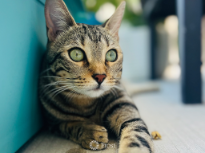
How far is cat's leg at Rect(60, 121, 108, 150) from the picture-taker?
0.58m

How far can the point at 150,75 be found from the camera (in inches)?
97.2

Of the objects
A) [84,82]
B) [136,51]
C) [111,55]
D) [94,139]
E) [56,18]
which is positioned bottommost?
[94,139]

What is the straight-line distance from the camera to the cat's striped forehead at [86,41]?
0.64m

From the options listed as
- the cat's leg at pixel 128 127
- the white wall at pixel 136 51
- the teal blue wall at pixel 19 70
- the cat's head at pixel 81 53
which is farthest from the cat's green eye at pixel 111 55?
the white wall at pixel 136 51

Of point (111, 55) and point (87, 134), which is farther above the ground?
point (111, 55)

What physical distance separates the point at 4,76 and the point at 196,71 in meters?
1.05

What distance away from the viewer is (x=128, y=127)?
23.9 inches

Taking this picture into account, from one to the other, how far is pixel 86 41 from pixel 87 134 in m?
0.33

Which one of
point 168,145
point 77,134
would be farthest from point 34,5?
point 168,145

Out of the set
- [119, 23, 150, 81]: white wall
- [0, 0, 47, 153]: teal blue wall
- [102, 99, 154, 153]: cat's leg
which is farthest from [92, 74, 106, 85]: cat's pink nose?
[119, 23, 150, 81]: white wall

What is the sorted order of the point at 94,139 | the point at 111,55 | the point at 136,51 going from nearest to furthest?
the point at 94,139, the point at 111,55, the point at 136,51

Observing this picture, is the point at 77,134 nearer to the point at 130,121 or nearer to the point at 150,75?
the point at 130,121

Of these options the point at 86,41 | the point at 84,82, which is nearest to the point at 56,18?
the point at 86,41

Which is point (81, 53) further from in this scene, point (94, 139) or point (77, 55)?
point (94, 139)
